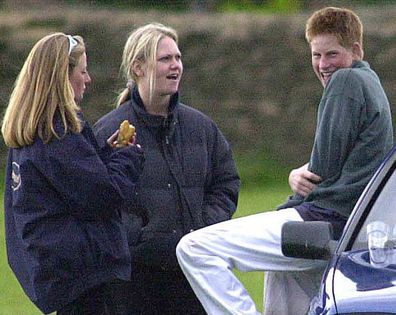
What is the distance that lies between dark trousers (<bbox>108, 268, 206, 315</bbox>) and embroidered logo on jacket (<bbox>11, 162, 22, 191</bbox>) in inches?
36.3

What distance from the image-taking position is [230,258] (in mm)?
6629

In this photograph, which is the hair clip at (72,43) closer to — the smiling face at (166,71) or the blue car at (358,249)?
the smiling face at (166,71)

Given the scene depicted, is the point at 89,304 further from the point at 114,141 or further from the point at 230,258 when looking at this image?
the point at 114,141

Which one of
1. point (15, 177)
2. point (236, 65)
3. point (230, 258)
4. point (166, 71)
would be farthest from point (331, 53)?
point (236, 65)

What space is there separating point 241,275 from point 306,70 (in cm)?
1157

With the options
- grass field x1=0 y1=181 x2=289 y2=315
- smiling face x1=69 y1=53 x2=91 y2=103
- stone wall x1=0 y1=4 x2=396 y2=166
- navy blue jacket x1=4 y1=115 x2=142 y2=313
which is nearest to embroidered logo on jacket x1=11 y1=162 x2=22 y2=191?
navy blue jacket x1=4 y1=115 x2=142 y2=313

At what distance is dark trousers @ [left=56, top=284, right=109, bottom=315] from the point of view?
21.9 feet

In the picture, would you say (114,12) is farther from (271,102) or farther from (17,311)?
(17,311)

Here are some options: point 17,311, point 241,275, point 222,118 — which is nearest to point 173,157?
point 17,311

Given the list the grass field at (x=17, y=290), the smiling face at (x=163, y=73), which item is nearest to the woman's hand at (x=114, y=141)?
the smiling face at (x=163, y=73)

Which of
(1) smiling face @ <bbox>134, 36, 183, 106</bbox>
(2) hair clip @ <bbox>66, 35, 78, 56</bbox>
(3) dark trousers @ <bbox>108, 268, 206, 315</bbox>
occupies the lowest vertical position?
(3) dark trousers @ <bbox>108, 268, 206, 315</bbox>

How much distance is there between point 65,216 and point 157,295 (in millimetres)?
1026

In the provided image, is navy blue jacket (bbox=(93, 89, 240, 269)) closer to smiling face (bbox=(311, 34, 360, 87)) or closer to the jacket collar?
the jacket collar

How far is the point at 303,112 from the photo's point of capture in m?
23.6
